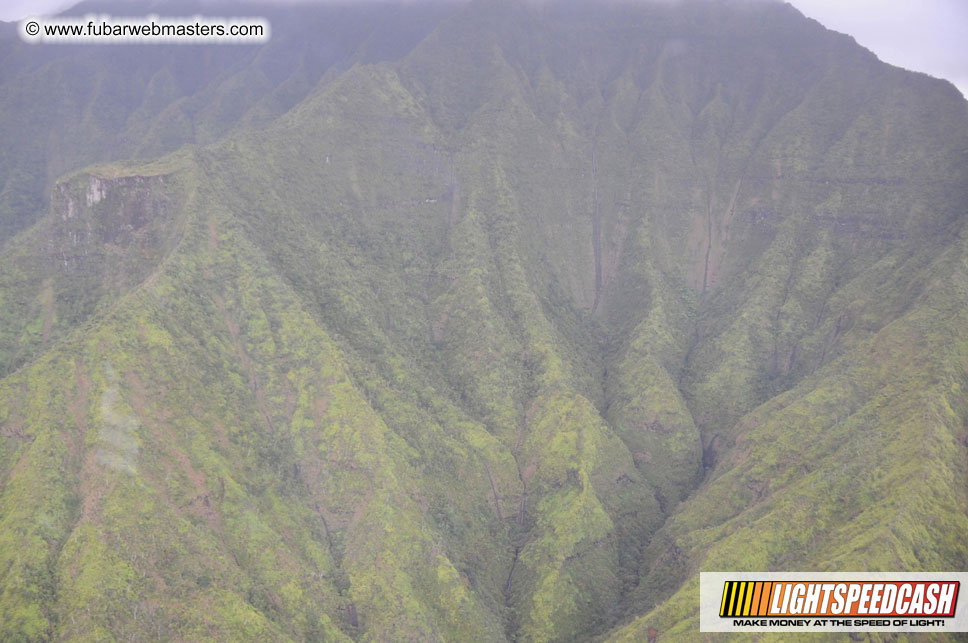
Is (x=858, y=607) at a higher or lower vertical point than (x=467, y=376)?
lower

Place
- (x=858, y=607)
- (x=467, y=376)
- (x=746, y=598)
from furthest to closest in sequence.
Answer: (x=467, y=376) < (x=746, y=598) < (x=858, y=607)

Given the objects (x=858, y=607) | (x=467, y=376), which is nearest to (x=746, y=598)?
A: (x=858, y=607)

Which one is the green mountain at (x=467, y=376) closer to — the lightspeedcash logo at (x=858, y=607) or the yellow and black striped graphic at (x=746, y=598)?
the lightspeedcash logo at (x=858, y=607)

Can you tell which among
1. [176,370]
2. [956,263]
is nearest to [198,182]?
[176,370]

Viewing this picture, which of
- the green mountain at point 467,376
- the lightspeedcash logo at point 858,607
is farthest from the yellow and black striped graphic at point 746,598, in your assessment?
the green mountain at point 467,376

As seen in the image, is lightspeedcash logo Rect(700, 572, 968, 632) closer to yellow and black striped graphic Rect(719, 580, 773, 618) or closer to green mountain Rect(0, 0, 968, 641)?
yellow and black striped graphic Rect(719, 580, 773, 618)

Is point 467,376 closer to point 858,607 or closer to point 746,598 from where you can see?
point 746,598
